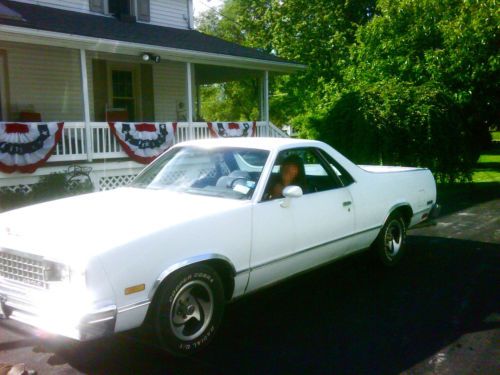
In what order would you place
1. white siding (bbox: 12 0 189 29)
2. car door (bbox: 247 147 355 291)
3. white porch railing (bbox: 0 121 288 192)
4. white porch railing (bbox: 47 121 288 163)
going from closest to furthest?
car door (bbox: 247 147 355 291) < white porch railing (bbox: 0 121 288 192) < white porch railing (bbox: 47 121 288 163) < white siding (bbox: 12 0 189 29)

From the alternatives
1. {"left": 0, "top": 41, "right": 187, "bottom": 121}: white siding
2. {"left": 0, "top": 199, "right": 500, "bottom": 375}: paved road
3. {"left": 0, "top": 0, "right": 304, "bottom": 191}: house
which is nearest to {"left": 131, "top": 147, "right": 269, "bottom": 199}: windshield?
{"left": 0, "top": 199, "right": 500, "bottom": 375}: paved road

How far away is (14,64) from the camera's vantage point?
38.0 ft

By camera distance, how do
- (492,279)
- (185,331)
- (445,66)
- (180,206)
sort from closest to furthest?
(185,331)
(180,206)
(492,279)
(445,66)

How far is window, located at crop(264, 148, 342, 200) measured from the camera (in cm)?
461

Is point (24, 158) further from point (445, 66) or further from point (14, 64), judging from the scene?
point (445, 66)

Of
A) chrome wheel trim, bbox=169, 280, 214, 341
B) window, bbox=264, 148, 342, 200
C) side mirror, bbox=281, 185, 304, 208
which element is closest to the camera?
chrome wheel trim, bbox=169, 280, 214, 341

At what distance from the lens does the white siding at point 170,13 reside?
1529cm

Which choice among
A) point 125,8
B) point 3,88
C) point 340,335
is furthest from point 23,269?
point 125,8

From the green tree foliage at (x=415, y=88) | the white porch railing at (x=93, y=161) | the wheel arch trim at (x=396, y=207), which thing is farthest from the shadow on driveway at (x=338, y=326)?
the green tree foliage at (x=415, y=88)

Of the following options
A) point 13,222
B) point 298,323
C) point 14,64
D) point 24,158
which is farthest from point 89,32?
point 298,323

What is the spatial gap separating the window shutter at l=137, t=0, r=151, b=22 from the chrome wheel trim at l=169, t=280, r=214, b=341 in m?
12.7

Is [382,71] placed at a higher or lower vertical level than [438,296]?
higher

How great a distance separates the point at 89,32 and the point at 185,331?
349 inches

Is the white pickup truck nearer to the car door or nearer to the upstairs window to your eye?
the car door
